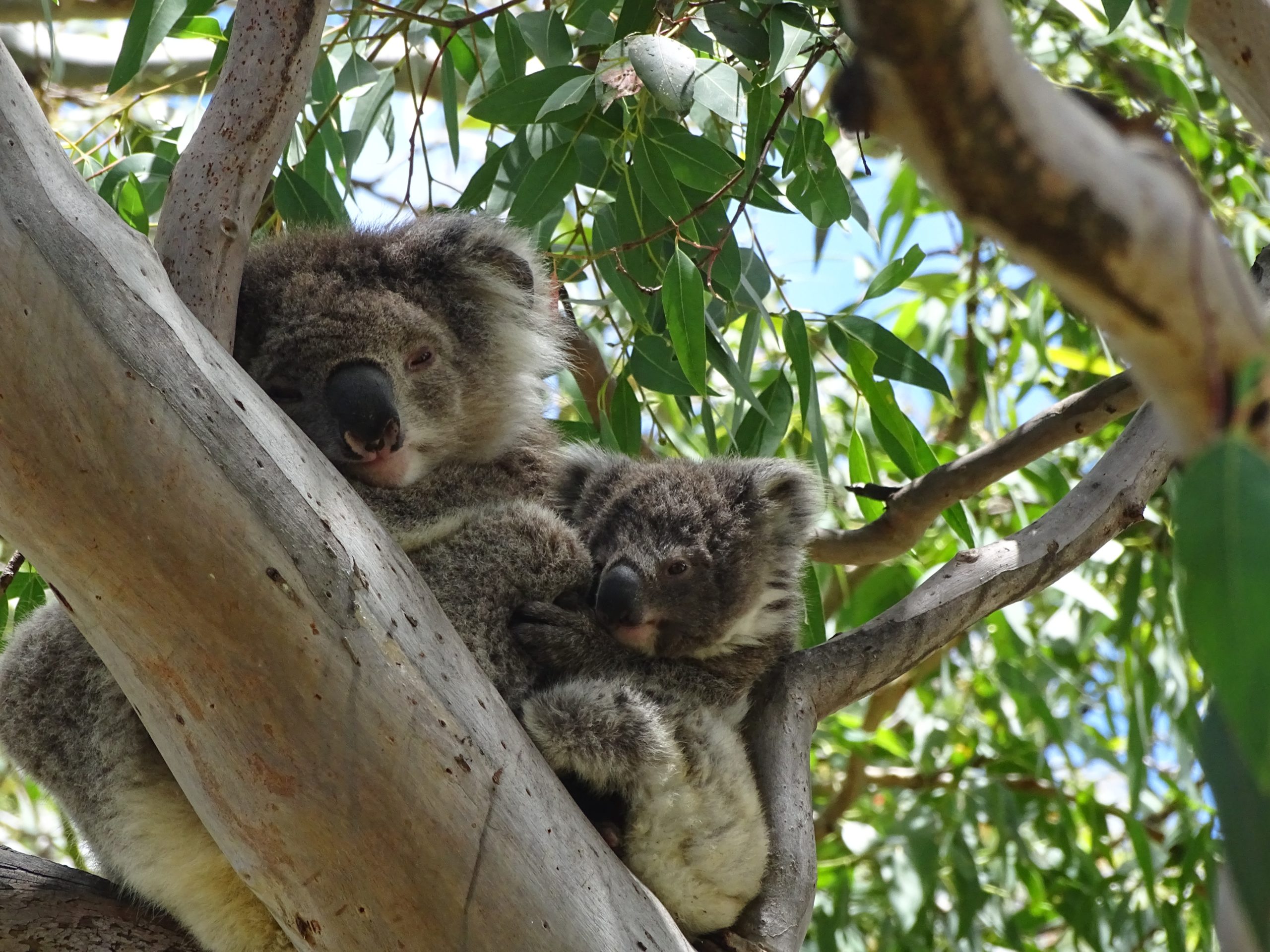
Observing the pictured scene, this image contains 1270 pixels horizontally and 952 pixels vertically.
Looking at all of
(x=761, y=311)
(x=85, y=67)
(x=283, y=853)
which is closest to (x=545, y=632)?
(x=283, y=853)

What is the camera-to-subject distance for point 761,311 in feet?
7.75

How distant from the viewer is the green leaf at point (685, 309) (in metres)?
2.10

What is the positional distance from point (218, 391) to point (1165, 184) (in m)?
1.01

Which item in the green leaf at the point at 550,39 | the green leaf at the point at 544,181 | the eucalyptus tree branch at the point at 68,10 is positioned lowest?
the green leaf at the point at 544,181

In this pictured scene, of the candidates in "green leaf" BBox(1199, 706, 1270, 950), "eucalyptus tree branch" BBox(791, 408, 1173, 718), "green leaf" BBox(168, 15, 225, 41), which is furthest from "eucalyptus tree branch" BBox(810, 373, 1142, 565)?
"green leaf" BBox(168, 15, 225, 41)

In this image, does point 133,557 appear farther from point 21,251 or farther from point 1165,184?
point 1165,184

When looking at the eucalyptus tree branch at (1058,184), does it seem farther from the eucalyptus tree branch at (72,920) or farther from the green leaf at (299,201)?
the green leaf at (299,201)

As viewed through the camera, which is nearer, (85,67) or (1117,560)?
(1117,560)

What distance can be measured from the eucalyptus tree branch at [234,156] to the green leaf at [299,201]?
0.59 meters

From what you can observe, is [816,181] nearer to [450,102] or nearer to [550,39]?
[550,39]

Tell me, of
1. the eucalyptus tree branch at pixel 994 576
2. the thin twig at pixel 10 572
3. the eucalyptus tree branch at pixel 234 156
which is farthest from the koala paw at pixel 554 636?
the thin twig at pixel 10 572

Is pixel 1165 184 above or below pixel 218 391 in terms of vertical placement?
below

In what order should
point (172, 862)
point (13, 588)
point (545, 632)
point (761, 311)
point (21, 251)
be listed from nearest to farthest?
point (21, 251)
point (172, 862)
point (545, 632)
point (761, 311)
point (13, 588)

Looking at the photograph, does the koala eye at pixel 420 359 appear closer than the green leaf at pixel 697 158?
Yes
